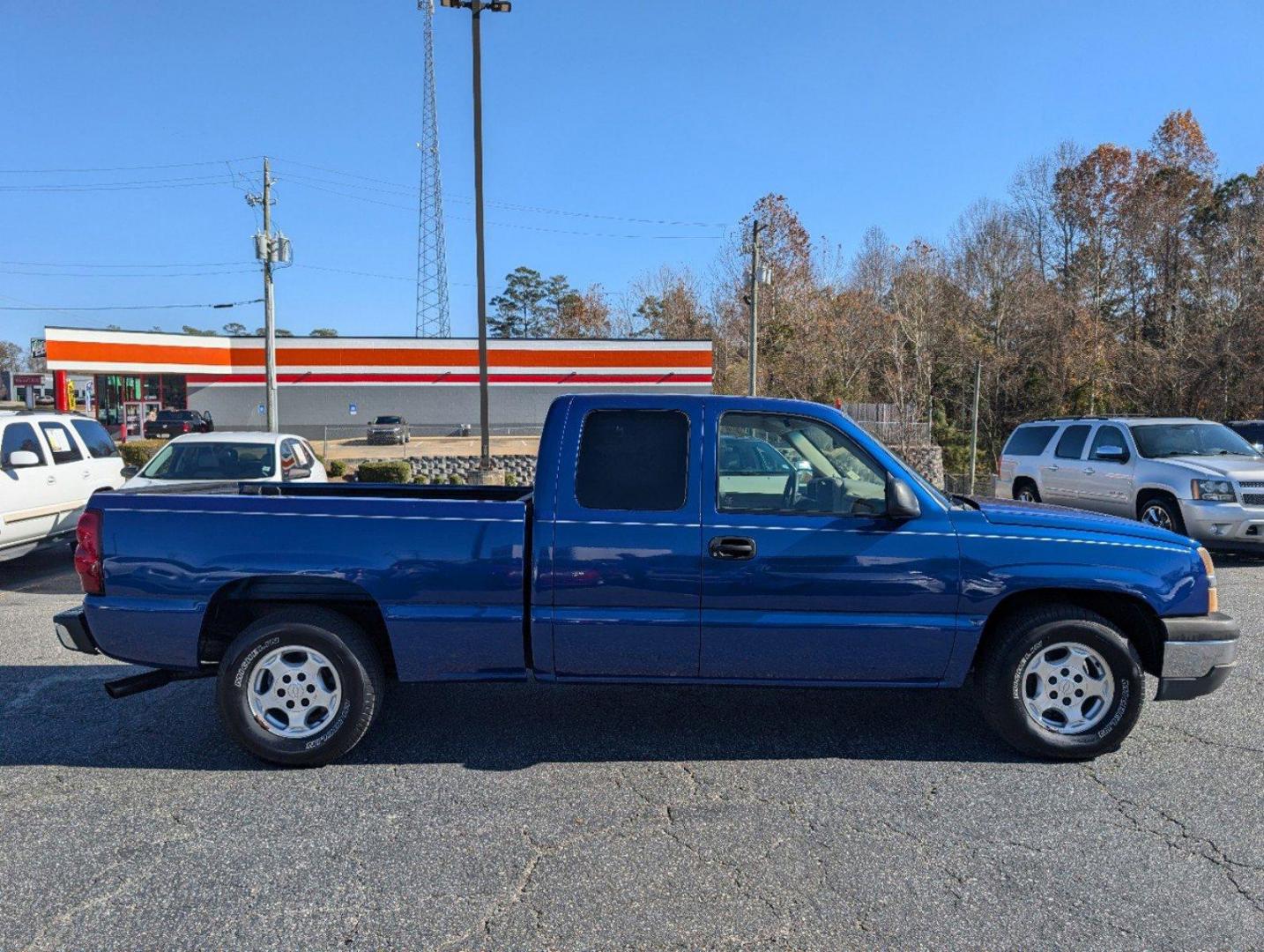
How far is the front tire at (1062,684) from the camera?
4.26 m

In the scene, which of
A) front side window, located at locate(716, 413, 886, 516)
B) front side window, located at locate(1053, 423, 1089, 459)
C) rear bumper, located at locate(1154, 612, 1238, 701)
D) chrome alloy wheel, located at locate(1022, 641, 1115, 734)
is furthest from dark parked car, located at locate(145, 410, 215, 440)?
rear bumper, located at locate(1154, 612, 1238, 701)

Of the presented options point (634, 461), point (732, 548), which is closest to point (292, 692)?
point (634, 461)

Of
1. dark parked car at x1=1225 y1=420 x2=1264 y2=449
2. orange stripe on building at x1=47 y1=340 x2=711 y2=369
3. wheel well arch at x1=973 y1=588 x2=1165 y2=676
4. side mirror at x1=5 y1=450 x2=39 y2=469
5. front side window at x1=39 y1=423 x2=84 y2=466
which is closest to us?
wheel well arch at x1=973 y1=588 x2=1165 y2=676


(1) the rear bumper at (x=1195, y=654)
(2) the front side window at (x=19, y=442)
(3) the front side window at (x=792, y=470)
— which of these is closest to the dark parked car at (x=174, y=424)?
(2) the front side window at (x=19, y=442)

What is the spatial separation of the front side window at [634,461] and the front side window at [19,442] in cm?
794

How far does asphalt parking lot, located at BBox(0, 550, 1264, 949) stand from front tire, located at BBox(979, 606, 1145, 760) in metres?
0.16

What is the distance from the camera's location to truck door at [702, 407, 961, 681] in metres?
4.18

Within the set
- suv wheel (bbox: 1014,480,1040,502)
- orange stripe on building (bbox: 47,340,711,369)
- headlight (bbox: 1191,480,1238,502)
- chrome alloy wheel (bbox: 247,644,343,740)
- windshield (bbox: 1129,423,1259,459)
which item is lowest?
chrome alloy wheel (bbox: 247,644,343,740)

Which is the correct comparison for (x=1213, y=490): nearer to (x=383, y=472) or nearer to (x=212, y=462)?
(x=212, y=462)

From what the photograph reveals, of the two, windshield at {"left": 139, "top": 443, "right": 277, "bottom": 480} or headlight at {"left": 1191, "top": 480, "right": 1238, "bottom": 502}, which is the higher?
windshield at {"left": 139, "top": 443, "right": 277, "bottom": 480}

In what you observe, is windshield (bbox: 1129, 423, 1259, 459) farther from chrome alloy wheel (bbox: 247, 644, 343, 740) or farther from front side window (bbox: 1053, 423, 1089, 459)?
chrome alloy wheel (bbox: 247, 644, 343, 740)

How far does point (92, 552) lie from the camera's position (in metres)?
4.25

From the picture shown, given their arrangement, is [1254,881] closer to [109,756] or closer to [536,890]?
[536,890]

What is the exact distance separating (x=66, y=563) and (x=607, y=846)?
10.3 m
